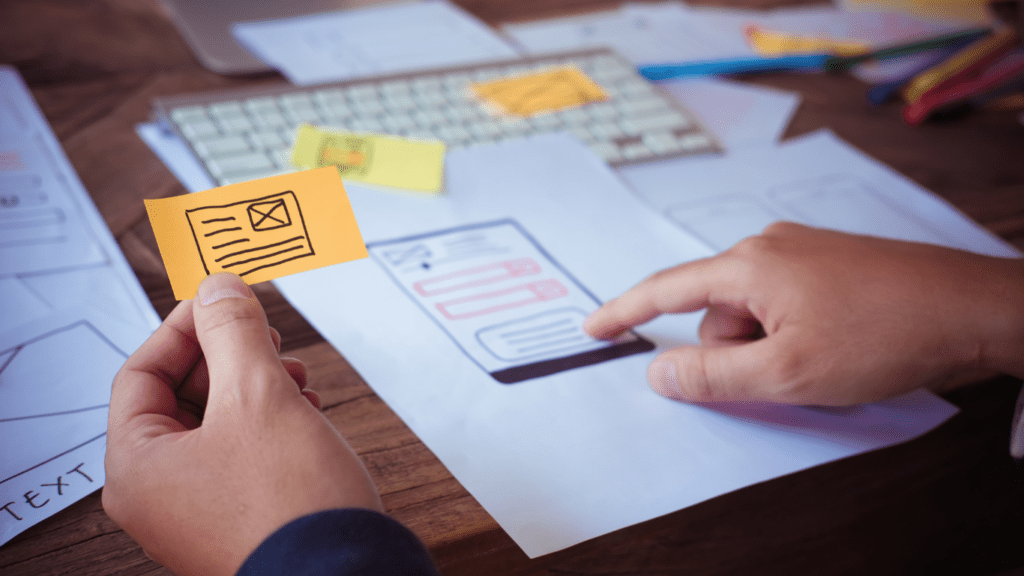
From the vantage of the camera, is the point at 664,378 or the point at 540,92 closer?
the point at 664,378

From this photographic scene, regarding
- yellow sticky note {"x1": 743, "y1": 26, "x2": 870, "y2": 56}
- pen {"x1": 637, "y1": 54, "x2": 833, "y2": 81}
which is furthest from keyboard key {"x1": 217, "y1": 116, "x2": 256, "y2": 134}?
yellow sticky note {"x1": 743, "y1": 26, "x2": 870, "y2": 56}

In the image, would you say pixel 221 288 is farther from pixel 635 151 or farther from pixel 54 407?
pixel 635 151

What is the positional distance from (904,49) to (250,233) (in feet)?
3.04

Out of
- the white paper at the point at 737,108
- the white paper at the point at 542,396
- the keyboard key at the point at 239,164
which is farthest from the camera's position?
the white paper at the point at 737,108

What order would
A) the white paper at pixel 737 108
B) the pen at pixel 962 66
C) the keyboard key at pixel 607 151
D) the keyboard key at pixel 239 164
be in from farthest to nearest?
the pen at pixel 962 66, the white paper at pixel 737 108, the keyboard key at pixel 607 151, the keyboard key at pixel 239 164

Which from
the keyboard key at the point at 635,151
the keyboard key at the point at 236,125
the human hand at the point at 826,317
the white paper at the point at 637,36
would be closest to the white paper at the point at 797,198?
the keyboard key at the point at 635,151

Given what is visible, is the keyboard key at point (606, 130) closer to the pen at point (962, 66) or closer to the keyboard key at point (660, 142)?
the keyboard key at point (660, 142)

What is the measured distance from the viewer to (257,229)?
346 mm

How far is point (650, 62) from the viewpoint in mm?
857

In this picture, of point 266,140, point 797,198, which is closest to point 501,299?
point 266,140

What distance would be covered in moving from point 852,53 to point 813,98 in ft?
0.46

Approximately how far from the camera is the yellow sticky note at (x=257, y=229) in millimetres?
333

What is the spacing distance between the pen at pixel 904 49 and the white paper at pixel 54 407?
0.86 meters

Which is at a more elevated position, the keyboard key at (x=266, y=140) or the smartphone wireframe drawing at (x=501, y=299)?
the keyboard key at (x=266, y=140)
